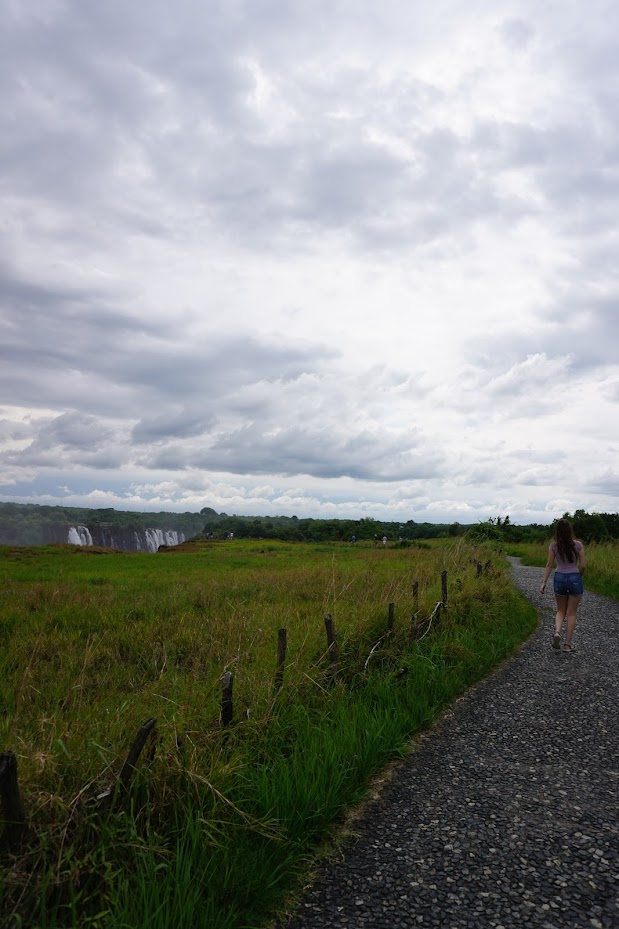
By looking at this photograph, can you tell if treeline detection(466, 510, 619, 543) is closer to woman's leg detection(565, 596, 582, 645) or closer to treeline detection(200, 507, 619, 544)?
treeline detection(200, 507, 619, 544)

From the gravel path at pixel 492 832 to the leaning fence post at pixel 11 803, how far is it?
5.71 feet

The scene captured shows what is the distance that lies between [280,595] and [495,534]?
3313cm

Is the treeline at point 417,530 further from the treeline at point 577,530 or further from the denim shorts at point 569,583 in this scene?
the denim shorts at point 569,583

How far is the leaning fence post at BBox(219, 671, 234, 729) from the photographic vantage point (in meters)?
4.94

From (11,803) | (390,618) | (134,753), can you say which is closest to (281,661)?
(134,753)

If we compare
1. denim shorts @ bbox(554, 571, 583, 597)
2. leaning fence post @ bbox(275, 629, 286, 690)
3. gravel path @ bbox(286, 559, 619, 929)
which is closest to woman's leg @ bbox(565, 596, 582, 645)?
denim shorts @ bbox(554, 571, 583, 597)

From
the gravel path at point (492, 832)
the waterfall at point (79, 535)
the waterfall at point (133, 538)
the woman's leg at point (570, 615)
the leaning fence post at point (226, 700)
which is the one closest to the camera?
the gravel path at point (492, 832)

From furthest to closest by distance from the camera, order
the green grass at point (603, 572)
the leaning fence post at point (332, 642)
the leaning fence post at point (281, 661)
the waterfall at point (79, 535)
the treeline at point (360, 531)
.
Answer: the waterfall at point (79, 535), the treeline at point (360, 531), the green grass at point (603, 572), the leaning fence post at point (332, 642), the leaning fence post at point (281, 661)

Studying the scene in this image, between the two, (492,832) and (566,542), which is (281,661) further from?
(566,542)

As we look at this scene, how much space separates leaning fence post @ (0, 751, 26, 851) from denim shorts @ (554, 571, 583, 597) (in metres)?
9.35

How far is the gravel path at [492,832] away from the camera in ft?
11.4

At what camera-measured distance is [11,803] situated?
3281 mm

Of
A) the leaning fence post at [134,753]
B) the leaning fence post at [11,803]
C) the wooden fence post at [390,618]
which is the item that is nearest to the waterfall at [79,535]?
the wooden fence post at [390,618]

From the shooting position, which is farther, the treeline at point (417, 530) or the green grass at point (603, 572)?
the treeline at point (417, 530)
